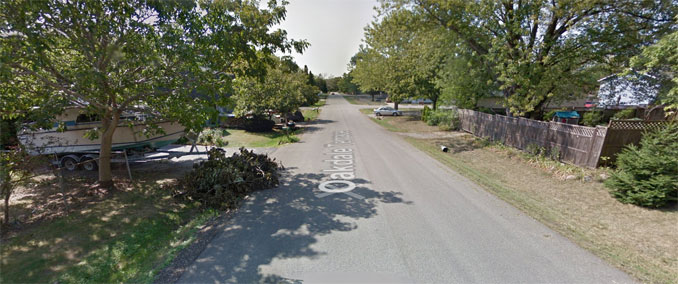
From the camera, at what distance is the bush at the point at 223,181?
21.4 ft

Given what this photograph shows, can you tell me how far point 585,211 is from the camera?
603cm

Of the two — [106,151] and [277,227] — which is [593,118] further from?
[106,151]

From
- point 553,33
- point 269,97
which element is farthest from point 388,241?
point 269,97

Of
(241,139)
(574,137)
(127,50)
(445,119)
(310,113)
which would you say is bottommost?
(241,139)

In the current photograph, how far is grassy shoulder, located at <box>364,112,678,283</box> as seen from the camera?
4.22 m

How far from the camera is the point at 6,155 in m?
5.21

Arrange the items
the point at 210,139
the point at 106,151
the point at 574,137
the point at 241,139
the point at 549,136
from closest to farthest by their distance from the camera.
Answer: the point at 106,151
the point at 574,137
the point at 549,136
the point at 210,139
the point at 241,139

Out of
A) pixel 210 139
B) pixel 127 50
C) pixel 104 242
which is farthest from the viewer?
pixel 210 139

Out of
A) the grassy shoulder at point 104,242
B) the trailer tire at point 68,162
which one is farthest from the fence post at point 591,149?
the trailer tire at point 68,162

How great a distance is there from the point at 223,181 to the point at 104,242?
2.50 m

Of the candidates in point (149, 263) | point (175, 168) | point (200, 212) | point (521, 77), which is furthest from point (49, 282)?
point (521, 77)

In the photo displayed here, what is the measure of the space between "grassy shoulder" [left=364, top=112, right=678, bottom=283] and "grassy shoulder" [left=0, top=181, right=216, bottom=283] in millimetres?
7058

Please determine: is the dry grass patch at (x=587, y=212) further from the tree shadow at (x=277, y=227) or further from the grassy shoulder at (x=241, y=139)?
the grassy shoulder at (x=241, y=139)

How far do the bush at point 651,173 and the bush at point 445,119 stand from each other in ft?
43.3
